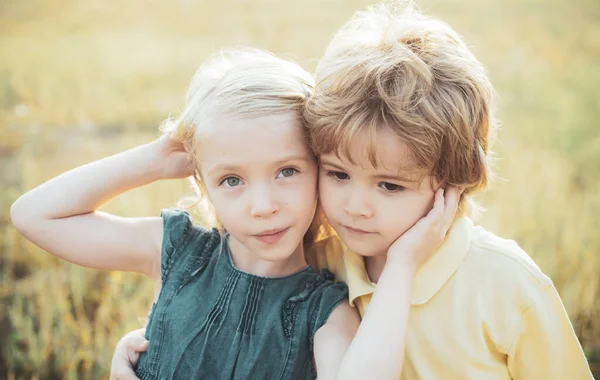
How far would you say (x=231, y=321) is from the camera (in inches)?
83.4

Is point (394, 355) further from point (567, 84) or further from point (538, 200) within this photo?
point (567, 84)

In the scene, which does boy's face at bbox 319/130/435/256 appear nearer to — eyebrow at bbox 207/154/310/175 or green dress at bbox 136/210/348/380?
eyebrow at bbox 207/154/310/175

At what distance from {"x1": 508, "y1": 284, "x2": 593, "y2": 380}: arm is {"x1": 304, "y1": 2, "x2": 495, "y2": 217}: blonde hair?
0.42 m

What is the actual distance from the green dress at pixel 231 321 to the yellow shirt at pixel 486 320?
0.21 metres

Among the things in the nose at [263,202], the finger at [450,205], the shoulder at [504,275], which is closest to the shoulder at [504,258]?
the shoulder at [504,275]

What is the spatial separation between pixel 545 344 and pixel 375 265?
560mm

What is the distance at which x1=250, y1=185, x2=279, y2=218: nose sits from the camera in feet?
6.38

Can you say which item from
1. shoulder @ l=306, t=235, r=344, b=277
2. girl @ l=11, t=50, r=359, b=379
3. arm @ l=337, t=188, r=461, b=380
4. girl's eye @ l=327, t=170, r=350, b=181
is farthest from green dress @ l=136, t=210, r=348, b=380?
girl's eye @ l=327, t=170, r=350, b=181

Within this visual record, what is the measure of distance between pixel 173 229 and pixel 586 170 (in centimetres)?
315

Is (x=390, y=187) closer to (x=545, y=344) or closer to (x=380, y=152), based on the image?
(x=380, y=152)

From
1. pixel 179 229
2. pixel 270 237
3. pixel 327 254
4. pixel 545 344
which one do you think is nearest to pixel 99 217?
pixel 179 229

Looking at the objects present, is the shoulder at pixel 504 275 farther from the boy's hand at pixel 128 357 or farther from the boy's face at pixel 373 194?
the boy's hand at pixel 128 357

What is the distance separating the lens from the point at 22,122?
5324 mm

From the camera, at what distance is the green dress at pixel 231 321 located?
6.80ft
